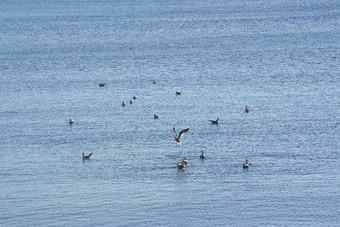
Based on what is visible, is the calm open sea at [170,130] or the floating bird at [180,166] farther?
the floating bird at [180,166]

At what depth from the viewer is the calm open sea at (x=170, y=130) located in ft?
185

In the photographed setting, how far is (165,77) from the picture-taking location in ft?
331

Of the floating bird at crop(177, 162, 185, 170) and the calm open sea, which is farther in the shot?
the floating bird at crop(177, 162, 185, 170)

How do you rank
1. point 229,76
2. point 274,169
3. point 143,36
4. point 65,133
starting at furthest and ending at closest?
point 143,36 < point 229,76 < point 65,133 < point 274,169

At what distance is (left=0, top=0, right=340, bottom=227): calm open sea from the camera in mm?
56375

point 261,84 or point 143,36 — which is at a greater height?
point 143,36

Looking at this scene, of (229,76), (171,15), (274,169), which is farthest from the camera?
(171,15)

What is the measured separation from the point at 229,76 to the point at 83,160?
3743 centimetres

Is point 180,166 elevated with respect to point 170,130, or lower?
lower

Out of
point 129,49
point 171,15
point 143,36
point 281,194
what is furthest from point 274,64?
point 171,15

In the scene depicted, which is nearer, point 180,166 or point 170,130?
point 180,166

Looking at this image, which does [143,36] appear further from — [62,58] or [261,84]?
[261,84]

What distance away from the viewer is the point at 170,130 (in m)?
74.8

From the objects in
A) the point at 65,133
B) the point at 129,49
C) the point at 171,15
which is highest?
the point at 171,15
